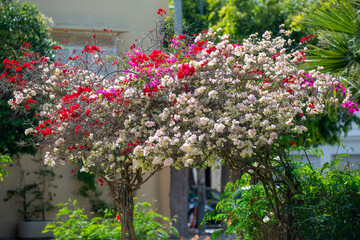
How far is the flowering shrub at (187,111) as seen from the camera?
5.31 metres

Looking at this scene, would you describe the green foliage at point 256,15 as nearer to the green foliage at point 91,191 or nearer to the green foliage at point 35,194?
the green foliage at point 91,191

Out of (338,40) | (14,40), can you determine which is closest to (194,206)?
(14,40)

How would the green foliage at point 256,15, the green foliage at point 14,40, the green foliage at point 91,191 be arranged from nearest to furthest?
the green foliage at point 14,40 < the green foliage at point 91,191 < the green foliage at point 256,15

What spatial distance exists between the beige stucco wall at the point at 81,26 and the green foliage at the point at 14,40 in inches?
63.2

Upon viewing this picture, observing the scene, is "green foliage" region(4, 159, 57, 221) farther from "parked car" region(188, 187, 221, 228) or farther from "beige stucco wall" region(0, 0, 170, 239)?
"parked car" region(188, 187, 221, 228)

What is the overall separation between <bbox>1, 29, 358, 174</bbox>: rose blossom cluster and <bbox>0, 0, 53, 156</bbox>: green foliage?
473cm

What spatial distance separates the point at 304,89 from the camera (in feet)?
20.5

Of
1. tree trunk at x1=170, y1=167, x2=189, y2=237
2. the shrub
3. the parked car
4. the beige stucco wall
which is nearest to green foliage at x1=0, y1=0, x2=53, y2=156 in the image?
the beige stucco wall

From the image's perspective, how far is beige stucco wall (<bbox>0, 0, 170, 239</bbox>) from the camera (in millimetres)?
13016

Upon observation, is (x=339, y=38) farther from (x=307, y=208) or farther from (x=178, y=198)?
(x=178, y=198)

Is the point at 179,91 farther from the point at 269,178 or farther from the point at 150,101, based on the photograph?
the point at 269,178

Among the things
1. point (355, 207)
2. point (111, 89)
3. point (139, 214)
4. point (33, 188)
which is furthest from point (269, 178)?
point (33, 188)

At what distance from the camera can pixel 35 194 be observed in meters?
13.3

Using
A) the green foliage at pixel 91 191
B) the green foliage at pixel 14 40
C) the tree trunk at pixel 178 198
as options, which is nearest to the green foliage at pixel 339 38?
the green foliage at pixel 14 40
